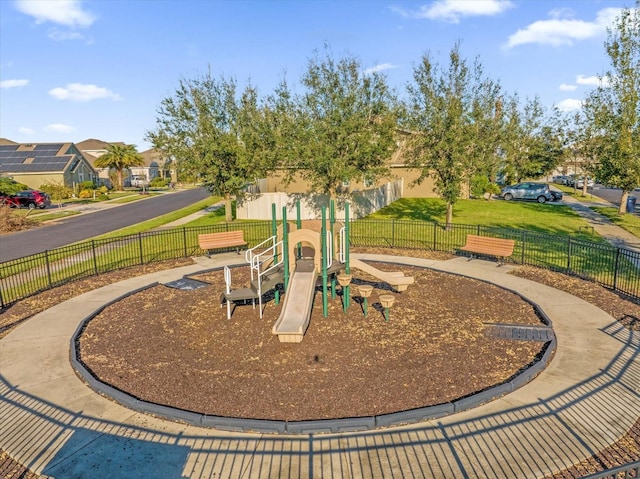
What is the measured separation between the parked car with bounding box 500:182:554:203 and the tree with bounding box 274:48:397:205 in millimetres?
Answer: 22147

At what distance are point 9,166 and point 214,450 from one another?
66.1m

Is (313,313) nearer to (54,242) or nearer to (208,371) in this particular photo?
(208,371)

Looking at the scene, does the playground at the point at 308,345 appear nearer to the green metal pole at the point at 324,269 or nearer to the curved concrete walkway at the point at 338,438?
the green metal pole at the point at 324,269

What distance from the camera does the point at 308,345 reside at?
9617 mm

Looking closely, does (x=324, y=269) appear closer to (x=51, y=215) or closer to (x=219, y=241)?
(x=219, y=241)

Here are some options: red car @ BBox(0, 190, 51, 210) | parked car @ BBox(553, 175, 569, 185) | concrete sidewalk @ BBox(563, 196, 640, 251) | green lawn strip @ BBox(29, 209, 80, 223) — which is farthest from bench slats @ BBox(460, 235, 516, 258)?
parked car @ BBox(553, 175, 569, 185)

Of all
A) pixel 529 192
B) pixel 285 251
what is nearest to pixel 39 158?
pixel 529 192

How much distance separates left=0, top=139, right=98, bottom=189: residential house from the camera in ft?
186

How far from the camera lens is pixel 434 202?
3712cm

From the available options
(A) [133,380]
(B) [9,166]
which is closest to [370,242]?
(A) [133,380]

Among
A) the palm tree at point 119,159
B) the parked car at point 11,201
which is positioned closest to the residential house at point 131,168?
the palm tree at point 119,159

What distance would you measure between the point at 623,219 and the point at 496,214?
24.9 feet

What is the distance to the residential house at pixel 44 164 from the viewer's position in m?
56.8

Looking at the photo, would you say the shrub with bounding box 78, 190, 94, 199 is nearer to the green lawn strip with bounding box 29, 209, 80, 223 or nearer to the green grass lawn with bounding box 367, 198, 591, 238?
the green lawn strip with bounding box 29, 209, 80, 223
